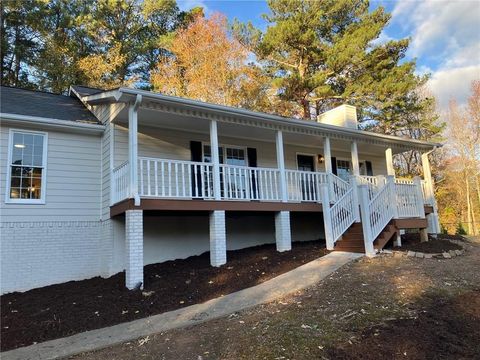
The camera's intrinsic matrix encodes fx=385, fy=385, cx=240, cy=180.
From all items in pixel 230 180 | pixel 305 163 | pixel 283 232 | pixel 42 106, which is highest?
pixel 42 106

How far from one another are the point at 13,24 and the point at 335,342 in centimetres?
2498

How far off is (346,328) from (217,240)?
464 cm

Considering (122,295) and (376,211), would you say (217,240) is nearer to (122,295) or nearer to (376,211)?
(122,295)

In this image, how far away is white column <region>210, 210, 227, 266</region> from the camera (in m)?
9.28

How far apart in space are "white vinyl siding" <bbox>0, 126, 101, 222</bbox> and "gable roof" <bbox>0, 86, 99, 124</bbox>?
48cm

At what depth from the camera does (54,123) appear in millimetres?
9594

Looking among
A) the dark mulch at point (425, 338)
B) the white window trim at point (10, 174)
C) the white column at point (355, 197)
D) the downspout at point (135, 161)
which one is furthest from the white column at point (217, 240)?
the dark mulch at point (425, 338)

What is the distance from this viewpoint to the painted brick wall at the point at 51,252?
892cm

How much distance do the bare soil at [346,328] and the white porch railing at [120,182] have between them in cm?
411

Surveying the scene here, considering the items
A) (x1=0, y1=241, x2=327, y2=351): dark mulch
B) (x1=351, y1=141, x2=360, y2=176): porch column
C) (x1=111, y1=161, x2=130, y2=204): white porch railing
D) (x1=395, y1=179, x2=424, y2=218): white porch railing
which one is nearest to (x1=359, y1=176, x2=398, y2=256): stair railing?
(x1=395, y1=179, x2=424, y2=218): white porch railing

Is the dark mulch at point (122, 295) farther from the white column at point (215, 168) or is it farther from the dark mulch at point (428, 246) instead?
the dark mulch at point (428, 246)

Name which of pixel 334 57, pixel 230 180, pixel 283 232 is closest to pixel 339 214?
pixel 283 232

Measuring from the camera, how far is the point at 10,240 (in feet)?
29.4

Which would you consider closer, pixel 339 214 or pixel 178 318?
pixel 178 318
